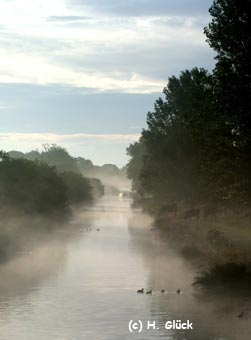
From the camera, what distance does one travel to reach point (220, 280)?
94.5 feet

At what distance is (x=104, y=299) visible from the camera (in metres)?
30.5

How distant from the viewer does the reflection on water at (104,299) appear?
23.8 metres

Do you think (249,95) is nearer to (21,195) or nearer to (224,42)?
(224,42)

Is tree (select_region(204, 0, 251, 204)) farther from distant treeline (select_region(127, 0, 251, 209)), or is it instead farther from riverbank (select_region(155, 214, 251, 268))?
riverbank (select_region(155, 214, 251, 268))

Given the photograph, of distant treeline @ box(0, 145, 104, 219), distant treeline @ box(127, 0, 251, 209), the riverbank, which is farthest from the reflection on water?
distant treeline @ box(0, 145, 104, 219)

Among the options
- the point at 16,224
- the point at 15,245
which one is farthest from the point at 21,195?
the point at 15,245

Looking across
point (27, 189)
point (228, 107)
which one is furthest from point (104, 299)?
point (27, 189)

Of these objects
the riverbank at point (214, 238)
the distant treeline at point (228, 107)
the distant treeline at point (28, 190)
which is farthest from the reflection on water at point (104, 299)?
the distant treeline at point (28, 190)

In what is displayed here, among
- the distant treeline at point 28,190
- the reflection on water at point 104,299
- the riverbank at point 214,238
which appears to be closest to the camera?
the reflection on water at point 104,299

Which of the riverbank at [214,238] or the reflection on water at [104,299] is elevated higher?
the riverbank at [214,238]

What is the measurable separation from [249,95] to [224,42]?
352 cm

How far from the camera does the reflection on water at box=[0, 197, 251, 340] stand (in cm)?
2378

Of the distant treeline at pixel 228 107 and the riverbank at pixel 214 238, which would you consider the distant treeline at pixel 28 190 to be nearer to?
the riverbank at pixel 214 238

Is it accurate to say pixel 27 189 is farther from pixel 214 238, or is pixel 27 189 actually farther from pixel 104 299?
pixel 104 299
